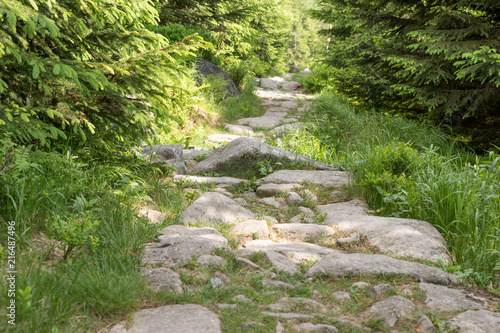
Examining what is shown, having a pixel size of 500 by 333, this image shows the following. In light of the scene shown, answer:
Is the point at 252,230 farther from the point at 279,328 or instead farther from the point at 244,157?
the point at 244,157

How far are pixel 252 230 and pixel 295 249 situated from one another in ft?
1.61

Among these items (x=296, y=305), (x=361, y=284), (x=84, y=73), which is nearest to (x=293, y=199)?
(x=361, y=284)

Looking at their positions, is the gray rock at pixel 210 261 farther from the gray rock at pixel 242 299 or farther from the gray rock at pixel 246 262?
the gray rock at pixel 242 299

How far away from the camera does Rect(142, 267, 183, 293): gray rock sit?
2.25 metres

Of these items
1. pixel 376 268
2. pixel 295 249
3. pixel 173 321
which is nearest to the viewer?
pixel 173 321

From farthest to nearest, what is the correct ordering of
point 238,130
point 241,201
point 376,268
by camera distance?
point 238,130 < point 241,201 < point 376,268

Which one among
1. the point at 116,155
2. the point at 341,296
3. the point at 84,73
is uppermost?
the point at 84,73

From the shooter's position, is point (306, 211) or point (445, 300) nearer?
point (445, 300)

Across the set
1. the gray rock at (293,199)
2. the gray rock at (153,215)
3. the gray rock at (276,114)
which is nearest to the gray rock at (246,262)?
the gray rock at (153,215)

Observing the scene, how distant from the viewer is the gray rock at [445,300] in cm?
221

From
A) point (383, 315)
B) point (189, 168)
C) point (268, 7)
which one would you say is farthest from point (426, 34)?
point (268, 7)

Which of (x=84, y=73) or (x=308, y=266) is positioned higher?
Answer: (x=84, y=73)

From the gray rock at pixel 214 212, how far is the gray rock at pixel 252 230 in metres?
0.17

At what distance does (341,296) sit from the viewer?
2.35 metres
